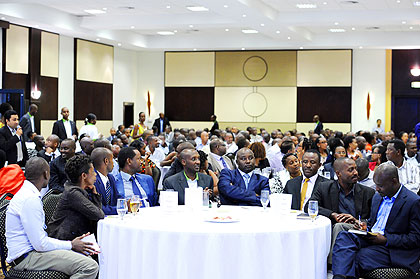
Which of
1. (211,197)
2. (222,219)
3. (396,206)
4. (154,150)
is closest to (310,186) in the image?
(211,197)

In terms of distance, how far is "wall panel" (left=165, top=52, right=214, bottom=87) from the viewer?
24531 millimetres

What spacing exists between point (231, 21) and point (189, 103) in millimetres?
7158

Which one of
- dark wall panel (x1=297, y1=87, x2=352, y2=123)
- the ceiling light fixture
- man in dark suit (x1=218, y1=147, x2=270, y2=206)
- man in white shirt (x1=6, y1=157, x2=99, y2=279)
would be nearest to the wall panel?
dark wall panel (x1=297, y1=87, x2=352, y2=123)

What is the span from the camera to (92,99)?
21.7 m

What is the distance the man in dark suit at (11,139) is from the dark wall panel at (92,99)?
1122 centimetres

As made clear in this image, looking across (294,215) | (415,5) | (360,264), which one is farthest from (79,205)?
(415,5)

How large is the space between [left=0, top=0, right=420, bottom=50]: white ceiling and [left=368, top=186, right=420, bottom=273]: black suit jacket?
10.4 meters

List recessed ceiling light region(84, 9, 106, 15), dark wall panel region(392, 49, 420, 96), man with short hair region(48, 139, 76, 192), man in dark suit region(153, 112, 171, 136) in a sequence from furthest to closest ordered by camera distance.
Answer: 1. dark wall panel region(392, 49, 420, 96)
2. man in dark suit region(153, 112, 171, 136)
3. recessed ceiling light region(84, 9, 106, 15)
4. man with short hair region(48, 139, 76, 192)

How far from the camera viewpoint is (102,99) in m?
22.4

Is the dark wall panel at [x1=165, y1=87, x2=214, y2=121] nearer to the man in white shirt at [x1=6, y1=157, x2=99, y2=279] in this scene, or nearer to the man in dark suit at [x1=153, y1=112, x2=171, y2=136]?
the man in dark suit at [x1=153, y1=112, x2=171, y2=136]

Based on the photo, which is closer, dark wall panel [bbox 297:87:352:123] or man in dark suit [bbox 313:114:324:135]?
man in dark suit [bbox 313:114:324:135]

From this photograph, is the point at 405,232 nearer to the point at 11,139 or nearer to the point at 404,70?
the point at 11,139

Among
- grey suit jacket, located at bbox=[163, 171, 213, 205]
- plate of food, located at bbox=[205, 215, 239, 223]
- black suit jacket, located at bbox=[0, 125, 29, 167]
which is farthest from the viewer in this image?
black suit jacket, located at bbox=[0, 125, 29, 167]

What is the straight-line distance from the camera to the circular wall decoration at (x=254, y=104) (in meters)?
24.2
